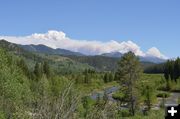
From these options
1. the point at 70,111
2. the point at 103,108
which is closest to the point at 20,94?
the point at 103,108

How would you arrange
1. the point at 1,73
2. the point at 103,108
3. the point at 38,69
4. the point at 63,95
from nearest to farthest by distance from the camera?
the point at 63,95 → the point at 103,108 → the point at 1,73 → the point at 38,69

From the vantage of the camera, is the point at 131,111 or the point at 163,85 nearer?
the point at 131,111

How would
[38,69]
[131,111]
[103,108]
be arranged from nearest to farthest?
[103,108] → [131,111] → [38,69]

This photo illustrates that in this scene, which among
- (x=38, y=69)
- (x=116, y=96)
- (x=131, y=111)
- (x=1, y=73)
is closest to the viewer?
(x=1, y=73)

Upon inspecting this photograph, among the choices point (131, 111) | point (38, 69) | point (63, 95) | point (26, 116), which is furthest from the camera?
point (38, 69)

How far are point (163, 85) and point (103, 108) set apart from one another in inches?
7205

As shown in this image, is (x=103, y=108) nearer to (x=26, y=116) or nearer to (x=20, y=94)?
(x=26, y=116)

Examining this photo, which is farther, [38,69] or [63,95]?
[38,69]

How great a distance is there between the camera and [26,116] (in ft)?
50.2

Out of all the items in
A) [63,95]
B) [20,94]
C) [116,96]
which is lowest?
[116,96]

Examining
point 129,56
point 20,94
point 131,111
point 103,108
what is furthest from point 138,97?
point 103,108

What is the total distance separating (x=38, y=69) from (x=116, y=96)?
44987 millimetres

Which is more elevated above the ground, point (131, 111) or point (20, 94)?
point (20, 94)

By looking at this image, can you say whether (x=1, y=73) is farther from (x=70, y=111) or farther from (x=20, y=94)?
(x=70, y=111)
